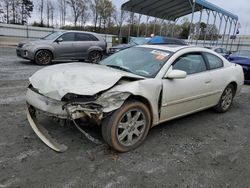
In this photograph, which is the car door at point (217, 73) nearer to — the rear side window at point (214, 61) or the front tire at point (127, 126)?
the rear side window at point (214, 61)

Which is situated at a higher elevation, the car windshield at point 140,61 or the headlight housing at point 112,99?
the car windshield at point 140,61

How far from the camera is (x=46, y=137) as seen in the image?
135 inches

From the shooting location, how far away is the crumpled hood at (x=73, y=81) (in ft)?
10.3

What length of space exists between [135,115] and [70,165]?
1084mm

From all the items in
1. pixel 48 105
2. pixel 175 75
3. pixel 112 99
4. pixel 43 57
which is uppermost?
pixel 175 75

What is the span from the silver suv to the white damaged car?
270 inches

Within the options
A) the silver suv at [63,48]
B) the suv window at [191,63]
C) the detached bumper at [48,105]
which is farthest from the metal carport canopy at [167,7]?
the detached bumper at [48,105]

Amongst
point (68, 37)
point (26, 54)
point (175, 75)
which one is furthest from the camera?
point (68, 37)

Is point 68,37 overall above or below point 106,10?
below

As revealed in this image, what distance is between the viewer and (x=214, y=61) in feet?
16.4

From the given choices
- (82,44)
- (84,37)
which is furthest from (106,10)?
(82,44)

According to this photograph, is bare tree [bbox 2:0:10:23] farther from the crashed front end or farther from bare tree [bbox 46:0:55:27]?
the crashed front end

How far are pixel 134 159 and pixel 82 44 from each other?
373 inches

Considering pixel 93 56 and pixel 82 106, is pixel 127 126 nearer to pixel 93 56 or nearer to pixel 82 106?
pixel 82 106
